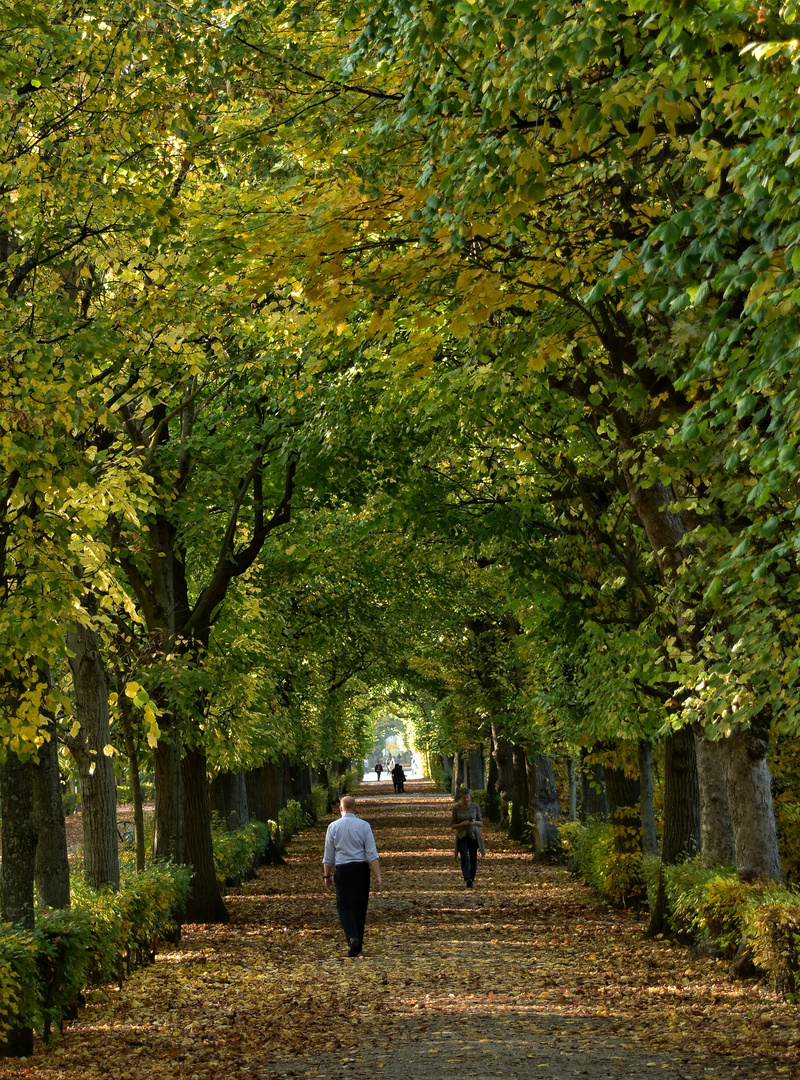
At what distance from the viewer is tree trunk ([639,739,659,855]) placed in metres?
17.1

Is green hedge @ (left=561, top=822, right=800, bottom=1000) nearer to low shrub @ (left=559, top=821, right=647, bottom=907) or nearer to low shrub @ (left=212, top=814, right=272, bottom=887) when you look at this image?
low shrub @ (left=559, top=821, right=647, bottom=907)

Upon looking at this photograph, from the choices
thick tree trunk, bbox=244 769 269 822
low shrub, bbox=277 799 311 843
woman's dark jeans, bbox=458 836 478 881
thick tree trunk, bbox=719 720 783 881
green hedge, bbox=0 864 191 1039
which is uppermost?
thick tree trunk, bbox=719 720 783 881

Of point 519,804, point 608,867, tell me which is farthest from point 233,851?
point 519,804

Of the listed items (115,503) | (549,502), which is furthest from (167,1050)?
(549,502)

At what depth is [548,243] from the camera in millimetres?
7191

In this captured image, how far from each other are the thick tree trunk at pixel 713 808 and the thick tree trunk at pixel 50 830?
251 inches

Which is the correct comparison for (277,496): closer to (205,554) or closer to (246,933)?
(205,554)

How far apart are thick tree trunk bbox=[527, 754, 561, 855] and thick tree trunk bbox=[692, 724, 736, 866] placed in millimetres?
13768

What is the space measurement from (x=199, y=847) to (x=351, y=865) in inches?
161

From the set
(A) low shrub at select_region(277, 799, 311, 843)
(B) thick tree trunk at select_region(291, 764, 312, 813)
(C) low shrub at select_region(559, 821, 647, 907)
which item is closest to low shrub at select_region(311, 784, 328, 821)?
(B) thick tree trunk at select_region(291, 764, 312, 813)

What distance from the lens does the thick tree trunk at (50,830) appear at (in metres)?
9.93

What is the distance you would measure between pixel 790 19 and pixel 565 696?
1385cm

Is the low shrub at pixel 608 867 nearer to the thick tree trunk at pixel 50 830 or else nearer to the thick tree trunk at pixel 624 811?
the thick tree trunk at pixel 624 811

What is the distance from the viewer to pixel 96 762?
467 inches
